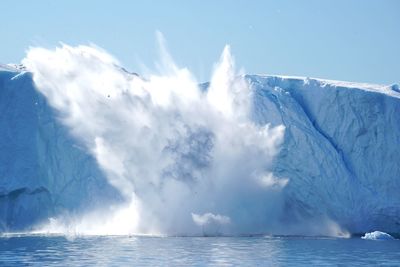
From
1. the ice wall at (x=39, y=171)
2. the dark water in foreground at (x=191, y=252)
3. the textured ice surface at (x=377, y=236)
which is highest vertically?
the ice wall at (x=39, y=171)

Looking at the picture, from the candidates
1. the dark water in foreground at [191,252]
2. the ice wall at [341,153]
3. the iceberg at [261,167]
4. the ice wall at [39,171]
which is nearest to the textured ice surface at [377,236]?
the iceberg at [261,167]

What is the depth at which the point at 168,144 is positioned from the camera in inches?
1506

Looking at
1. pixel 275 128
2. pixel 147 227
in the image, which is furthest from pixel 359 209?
pixel 147 227

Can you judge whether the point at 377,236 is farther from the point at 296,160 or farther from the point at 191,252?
the point at 191,252

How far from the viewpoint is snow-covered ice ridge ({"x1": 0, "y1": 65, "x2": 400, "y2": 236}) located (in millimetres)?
38281

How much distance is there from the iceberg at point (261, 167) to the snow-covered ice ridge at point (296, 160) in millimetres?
51

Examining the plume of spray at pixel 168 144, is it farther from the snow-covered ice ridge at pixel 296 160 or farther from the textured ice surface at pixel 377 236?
the textured ice surface at pixel 377 236

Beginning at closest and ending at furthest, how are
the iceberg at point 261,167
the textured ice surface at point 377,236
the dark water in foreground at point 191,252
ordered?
1. the dark water in foreground at point 191,252
2. the textured ice surface at point 377,236
3. the iceberg at point 261,167

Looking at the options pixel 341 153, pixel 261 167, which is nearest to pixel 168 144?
pixel 261 167

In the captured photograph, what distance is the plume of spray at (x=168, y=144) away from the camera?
37.4m

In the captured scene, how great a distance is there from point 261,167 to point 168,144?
4.84 m

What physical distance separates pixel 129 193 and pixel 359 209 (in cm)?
1164

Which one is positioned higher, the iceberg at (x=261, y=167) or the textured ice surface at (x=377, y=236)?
the iceberg at (x=261, y=167)

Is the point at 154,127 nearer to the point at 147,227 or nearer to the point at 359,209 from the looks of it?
the point at 147,227
